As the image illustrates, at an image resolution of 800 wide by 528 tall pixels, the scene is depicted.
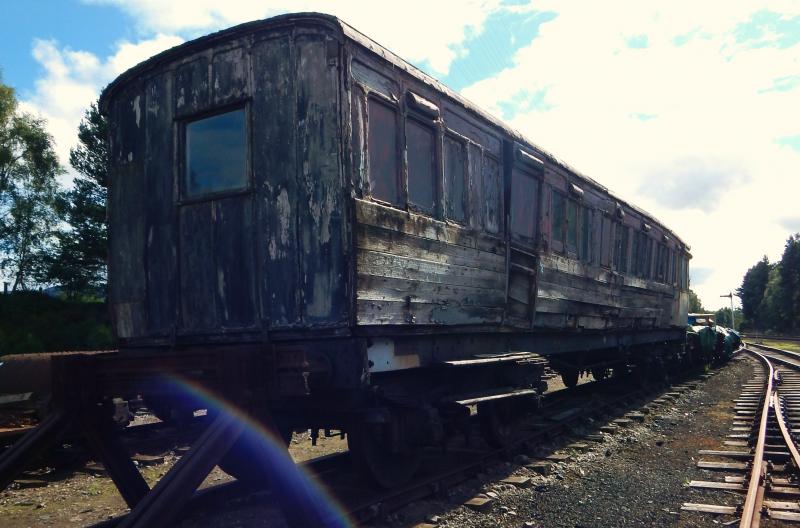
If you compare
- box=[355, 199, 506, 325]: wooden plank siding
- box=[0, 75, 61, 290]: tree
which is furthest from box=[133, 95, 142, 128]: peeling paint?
box=[0, 75, 61, 290]: tree

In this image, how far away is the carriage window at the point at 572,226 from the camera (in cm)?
927

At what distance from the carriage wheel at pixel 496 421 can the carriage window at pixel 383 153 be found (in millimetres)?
2833

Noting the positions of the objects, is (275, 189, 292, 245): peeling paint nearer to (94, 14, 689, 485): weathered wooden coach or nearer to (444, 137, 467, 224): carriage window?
(94, 14, 689, 485): weathered wooden coach

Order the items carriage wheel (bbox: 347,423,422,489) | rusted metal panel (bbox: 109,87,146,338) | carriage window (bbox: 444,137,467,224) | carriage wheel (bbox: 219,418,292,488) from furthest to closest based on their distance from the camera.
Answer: carriage window (bbox: 444,137,467,224), rusted metal panel (bbox: 109,87,146,338), carriage wheel (bbox: 219,418,292,488), carriage wheel (bbox: 347,423,422,489)

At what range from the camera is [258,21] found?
5.06m

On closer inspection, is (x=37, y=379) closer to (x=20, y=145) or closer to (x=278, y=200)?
(x=278, y=200)

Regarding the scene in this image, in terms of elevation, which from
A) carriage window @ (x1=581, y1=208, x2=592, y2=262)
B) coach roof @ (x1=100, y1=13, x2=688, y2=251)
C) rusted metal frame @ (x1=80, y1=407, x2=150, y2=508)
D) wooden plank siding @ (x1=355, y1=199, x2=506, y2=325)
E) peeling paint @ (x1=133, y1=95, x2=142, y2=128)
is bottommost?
rusted metal frame @ (x1=80, y1=407, x2=150, y2=508)

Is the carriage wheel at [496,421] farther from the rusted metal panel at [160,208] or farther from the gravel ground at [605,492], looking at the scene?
the rusted metal panel at [160,208]

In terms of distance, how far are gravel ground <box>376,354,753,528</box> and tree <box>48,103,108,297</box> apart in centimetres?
2456

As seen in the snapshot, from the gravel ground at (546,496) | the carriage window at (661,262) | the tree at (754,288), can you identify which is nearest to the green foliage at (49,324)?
the gravel ground at (546,496)

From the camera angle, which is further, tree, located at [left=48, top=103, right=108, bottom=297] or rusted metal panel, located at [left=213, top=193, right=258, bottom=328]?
tree, located at [left=48, top=103, right=108, bottom=297]

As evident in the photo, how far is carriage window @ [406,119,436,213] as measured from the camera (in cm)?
570

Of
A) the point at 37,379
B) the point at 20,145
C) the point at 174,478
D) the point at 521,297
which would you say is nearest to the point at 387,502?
the point at 174,478

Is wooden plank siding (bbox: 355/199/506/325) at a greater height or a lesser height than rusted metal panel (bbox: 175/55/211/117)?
lesser
